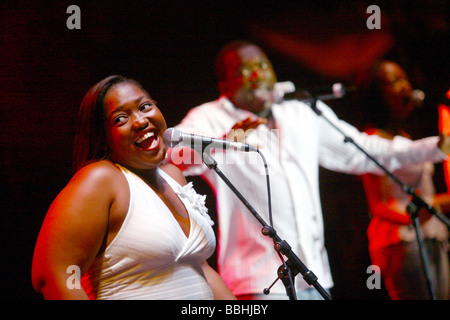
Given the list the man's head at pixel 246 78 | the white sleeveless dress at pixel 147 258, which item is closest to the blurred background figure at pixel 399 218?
the man's head at pixel 246 78

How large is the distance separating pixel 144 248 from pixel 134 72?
132 centimetres

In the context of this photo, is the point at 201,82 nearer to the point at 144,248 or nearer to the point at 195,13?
the point at 195,13

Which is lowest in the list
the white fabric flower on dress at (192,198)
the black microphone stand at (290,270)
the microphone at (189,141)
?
the black microphone stand at (290,270)

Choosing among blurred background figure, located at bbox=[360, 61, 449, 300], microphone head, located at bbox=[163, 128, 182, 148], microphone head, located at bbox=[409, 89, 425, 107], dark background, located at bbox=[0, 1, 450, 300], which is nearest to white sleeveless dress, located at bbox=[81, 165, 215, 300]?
microphone head, located at bbox=[163, 128, 182, 148]

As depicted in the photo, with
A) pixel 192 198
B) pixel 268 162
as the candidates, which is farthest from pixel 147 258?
pixel 268 162

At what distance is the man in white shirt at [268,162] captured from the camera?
2438 millimetres

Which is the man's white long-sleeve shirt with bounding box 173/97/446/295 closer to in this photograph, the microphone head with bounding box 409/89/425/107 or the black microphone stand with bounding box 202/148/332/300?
the black microphone stand with bounding box 202/148/332/300

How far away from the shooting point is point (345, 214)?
3645mm

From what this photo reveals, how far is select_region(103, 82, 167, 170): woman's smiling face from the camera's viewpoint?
5.82 ft

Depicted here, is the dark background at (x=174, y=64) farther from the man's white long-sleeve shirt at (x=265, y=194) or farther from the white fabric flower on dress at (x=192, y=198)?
the white fabric flower on dress at (x=192, y=198)

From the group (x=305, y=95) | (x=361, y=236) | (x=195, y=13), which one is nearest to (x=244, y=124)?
(x=305, y=95)

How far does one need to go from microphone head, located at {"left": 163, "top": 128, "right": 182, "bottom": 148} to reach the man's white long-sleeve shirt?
2.18ft

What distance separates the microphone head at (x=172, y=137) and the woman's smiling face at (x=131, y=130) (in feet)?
0.35

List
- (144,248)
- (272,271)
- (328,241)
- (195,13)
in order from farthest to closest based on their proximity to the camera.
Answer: (328,241)
(195,13)
(272,271)
(144,248)
